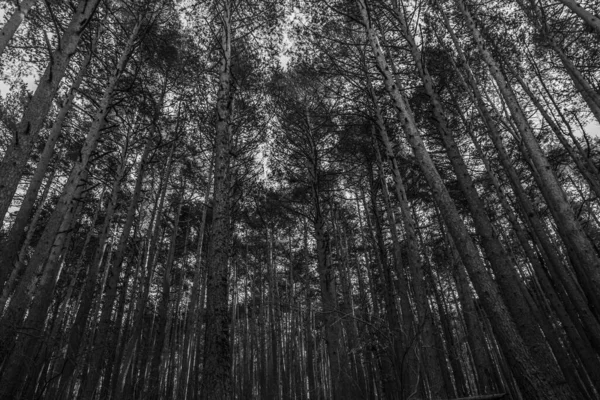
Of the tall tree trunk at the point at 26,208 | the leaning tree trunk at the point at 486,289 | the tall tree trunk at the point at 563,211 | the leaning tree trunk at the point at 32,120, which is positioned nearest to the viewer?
the leaning tree trunk at the point at 32,120

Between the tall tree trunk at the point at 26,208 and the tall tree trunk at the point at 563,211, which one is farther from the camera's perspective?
the tall tree trunk at the point at 563,211

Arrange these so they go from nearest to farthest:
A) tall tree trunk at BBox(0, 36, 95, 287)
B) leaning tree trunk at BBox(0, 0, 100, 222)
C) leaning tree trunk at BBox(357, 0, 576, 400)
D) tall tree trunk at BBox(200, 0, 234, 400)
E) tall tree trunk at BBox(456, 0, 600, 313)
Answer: leaning tree trunk at BBox(0, 0, 100, 222)
leaning tree trunk at BBox(357, 0, 576, 400)
tall tree trunk at BBox(200, 0, 234, 400)
tall tree trunk at BBox(0, 36, 95, 287)
tall tree trunk at BBox(456, 0, 600, 313)

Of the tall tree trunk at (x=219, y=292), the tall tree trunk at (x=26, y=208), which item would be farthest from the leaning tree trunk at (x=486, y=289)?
the tall tree trunk at (x=26, y=208)

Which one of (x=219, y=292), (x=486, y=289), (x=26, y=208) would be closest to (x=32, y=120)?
(x=219, y=292)

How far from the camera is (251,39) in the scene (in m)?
9.33

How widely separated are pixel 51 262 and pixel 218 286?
4130 mm

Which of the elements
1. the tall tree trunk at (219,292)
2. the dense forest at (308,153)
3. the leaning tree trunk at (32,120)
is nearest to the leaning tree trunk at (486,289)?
the dense forest at (308,153)

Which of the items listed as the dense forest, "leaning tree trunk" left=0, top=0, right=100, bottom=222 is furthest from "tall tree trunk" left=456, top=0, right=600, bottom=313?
"leaning tree trunk" left=0, top=0, right=100, bottom=222

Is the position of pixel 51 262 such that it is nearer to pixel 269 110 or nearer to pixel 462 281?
pixel 269 110

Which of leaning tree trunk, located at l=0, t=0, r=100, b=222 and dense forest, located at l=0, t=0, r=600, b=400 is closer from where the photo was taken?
leaning tree trunk, located at l=0, t=0, r=100, b=222

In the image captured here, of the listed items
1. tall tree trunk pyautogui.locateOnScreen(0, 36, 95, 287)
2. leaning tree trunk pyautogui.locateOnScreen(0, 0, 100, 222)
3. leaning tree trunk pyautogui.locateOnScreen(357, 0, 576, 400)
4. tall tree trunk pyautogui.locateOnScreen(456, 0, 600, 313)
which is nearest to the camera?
leaning tree trunk pyautogui.locateOnScreen(0, 0, 100, 222)

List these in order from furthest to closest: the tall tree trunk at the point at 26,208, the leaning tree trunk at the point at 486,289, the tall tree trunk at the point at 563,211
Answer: the tall tree trunk at the point at 563,211 → the tall tree trunk at the point at 26,208 → the leaning tree trunk at the point at 486,289

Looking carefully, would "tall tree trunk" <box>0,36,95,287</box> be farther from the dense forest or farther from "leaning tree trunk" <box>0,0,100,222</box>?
"leaning tree trunk" <box>0,0,100,222</box>

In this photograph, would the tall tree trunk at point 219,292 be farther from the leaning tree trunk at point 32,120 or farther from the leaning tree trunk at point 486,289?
the leaning tree trunk at point 486,289
